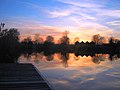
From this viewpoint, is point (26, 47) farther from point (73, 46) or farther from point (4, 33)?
point (4, 33)

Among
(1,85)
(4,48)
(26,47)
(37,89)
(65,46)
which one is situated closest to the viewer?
(37,89)

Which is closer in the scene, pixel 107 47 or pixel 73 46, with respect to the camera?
pixel 107 47

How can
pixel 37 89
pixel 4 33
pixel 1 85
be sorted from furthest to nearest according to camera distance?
pixel 4 33 < pixel 1 85 < pixel 37 89

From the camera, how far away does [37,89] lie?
8969 mm

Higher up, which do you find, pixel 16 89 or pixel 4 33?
pixel 4 33

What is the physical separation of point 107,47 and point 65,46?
1897cm

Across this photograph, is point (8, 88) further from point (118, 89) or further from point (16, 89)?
point (118, 89)

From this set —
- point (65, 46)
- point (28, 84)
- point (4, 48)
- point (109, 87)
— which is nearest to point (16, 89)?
point (28, 84)

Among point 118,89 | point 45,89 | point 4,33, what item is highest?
point 4,33

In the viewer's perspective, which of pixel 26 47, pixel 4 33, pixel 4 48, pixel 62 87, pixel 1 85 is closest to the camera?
pixel 1 85

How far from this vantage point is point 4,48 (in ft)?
115

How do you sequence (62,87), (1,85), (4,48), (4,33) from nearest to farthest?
(1,85) < (62,87) < (4,48) < (4,33)

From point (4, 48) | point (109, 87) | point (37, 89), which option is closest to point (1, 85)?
point (37, 89)

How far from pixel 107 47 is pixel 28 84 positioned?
8950 cm
